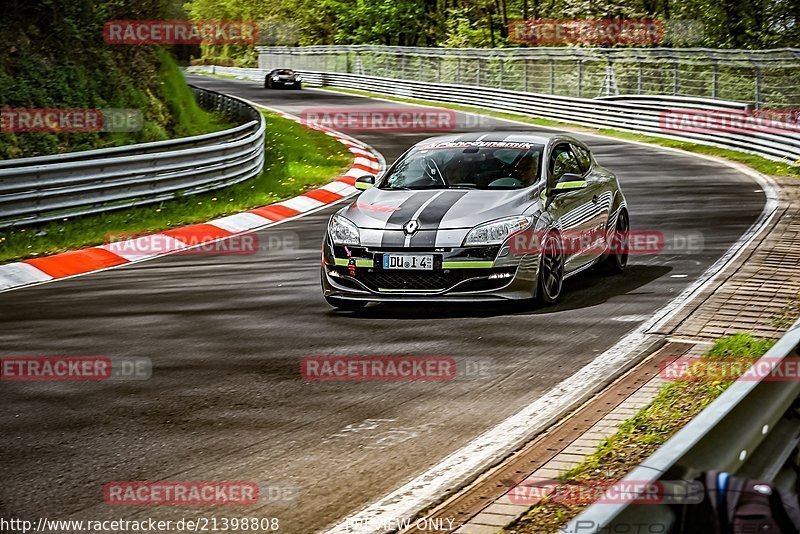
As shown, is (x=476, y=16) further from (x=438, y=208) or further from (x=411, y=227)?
→ (x=411, y=227)

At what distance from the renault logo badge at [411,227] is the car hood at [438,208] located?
0.03 metres

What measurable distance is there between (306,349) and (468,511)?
3574mm

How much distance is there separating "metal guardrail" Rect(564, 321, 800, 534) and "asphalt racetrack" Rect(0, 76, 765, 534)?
1754mm

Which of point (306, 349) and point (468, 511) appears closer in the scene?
point (468, 511)

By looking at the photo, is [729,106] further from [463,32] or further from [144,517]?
[463,32]

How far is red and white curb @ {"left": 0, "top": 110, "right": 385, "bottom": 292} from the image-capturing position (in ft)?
Answer: 43.3

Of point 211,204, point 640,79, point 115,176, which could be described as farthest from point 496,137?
point 640,79

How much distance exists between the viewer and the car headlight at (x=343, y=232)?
9.70m

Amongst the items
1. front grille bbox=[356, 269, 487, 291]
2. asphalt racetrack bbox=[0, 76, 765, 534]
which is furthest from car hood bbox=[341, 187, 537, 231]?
asphalt racetrack bbox=[0, 76, 765, 534]

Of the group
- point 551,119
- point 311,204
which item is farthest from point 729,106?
point 311,204

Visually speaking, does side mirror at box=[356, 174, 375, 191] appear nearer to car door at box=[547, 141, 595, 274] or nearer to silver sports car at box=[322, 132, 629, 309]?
silver sports car at box=[322, 132, 629, 309]

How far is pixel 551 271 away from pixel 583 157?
6.97 feet

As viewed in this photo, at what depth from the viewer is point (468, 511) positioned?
494cm

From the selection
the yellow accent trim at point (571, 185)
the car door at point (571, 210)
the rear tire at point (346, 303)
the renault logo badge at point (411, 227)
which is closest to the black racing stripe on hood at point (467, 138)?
the car door at point (571, 210)
